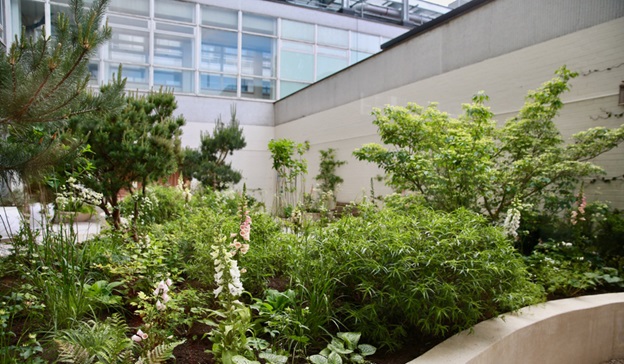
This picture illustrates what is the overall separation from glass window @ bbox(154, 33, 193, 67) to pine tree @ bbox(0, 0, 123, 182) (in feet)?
35.5

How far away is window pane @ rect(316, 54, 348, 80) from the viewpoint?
14.0 m

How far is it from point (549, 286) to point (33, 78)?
3.76 meters

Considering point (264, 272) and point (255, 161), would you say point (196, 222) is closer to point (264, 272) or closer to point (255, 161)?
point (264, 272)

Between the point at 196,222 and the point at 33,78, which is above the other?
the point at 33,78

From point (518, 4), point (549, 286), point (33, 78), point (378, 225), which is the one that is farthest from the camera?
point (518, 4)

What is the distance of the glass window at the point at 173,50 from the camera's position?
12094mm

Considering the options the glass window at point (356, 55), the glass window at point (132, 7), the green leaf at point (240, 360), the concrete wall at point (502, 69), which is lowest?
the green leaf at point (240, 360)

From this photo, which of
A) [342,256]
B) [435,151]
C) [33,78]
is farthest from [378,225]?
[435,151]

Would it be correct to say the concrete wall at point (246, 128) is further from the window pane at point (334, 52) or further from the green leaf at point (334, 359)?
the green leaf at point (334, 359)

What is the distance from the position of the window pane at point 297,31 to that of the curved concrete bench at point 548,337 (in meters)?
12.6

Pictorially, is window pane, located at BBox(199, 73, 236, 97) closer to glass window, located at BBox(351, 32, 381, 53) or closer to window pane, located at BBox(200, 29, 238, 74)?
window pane, located at BBox(200, 29, 238, 74)

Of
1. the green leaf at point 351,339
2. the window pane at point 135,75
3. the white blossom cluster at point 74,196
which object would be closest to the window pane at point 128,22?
the window pane at point 135,75

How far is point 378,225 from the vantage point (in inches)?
97.2

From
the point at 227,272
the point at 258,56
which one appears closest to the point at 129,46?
the point at 258,56
